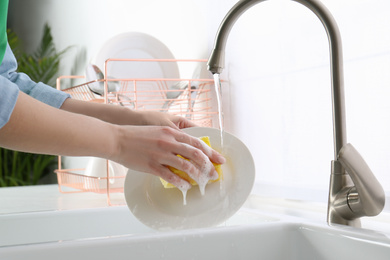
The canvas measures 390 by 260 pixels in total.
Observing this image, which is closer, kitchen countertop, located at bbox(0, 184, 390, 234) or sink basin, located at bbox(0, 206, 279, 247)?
kitchen countertop, located at bbox(0, 184, 390, 234)

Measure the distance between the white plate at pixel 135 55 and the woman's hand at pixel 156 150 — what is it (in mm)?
806

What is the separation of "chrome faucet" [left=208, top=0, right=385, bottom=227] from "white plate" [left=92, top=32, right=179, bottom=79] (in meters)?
0.65

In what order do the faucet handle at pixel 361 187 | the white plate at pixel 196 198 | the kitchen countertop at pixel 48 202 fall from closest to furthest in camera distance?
1. the faucet handle at pixel 361 187
2. the white plate at pixel 196 198
3. the kitchen countertop at pixel 48 202

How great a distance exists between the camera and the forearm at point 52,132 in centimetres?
56

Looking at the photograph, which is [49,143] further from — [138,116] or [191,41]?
[191,41]

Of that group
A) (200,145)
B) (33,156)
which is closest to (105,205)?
(200,145)

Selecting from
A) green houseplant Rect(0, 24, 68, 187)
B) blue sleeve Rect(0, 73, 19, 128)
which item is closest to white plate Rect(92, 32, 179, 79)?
blue sleeve Rect(0, 73, 19, 128)

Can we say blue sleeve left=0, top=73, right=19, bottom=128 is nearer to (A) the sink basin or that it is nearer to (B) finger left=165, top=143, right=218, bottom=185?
(B) finger left=165, top=143, right=218, bottom=185

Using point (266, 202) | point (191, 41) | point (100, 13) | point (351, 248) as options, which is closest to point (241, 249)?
point (351, 248)

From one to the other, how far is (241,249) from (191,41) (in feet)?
3.05

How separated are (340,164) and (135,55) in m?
0.84

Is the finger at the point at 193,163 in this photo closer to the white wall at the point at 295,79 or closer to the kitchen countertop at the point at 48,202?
the white wall at the point at 295,79

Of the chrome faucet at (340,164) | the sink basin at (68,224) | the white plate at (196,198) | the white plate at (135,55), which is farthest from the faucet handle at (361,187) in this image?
the white plate at (135,55)

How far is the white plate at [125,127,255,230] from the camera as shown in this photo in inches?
34.0
